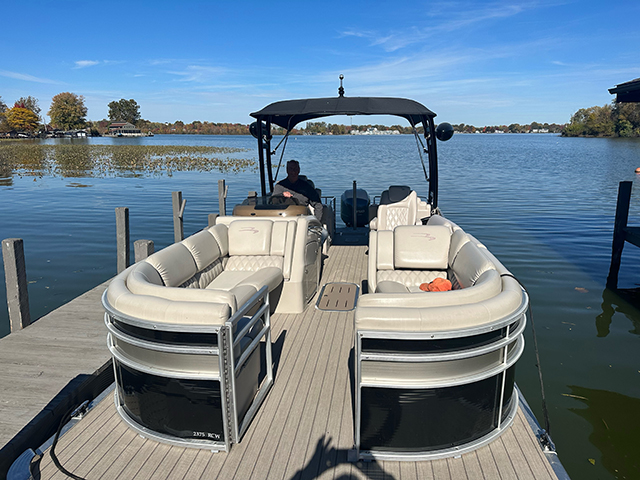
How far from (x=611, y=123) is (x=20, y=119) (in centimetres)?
11202

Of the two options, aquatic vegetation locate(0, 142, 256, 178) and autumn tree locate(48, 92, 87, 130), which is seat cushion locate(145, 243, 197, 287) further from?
autumn tree locate(48, 92, 87, 130)

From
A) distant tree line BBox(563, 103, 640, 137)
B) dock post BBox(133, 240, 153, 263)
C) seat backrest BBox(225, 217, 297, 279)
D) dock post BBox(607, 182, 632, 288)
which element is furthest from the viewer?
distant tree line BBox(563, 103, 640, 137)

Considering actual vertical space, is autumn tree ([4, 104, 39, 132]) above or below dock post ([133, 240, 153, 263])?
above

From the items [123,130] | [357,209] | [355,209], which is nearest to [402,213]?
[355,209]

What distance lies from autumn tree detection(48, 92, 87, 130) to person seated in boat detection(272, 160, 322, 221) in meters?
114

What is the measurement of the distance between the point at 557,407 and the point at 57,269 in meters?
8.80

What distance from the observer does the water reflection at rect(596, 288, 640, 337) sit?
6630 mm

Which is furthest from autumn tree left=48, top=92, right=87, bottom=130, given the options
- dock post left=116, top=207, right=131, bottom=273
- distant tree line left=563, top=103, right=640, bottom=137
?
dock post left=116, top=207, right=131, bottom=273

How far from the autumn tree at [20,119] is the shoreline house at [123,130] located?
18.8m

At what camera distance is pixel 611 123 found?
2995 inches

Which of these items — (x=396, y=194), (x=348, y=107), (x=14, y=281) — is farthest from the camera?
(x=396, y=194)

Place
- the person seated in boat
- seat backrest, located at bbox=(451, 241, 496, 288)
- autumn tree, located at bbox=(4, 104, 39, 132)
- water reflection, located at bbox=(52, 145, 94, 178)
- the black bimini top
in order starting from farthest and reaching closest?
autumn tree, located at bbox=(4, 104, 39, 132)
water reflection, located at bbox=(52, 145, 94, 178)
the person seated in boat
the black bimini top
seat backrest, located at bbox=(451, 241, 496, 288)

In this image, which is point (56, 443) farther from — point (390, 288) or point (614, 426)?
point (614, 426)

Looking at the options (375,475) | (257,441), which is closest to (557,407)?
(375,475)
